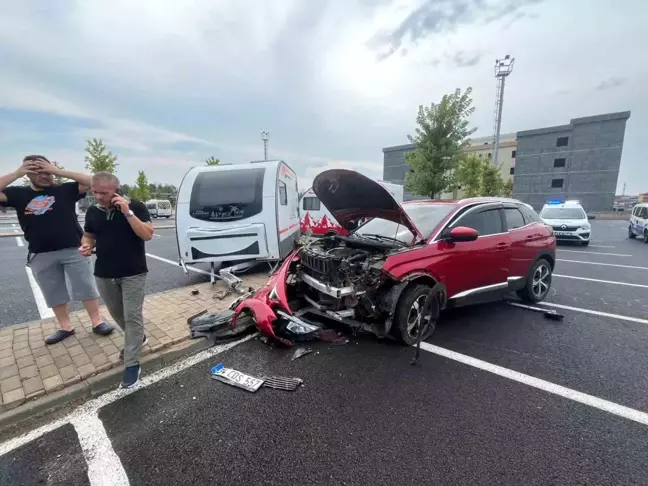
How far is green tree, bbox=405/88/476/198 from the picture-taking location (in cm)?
1552

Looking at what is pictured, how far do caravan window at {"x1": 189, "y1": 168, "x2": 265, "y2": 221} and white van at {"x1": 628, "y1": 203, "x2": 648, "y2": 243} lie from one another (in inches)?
699

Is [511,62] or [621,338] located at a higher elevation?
[511,62]

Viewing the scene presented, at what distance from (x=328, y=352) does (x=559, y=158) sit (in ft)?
164

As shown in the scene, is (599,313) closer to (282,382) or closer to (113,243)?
(282,382)

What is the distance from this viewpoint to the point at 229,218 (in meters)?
5.91

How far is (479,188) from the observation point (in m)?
23.7

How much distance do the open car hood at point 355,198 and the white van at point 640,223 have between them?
55.1 ft

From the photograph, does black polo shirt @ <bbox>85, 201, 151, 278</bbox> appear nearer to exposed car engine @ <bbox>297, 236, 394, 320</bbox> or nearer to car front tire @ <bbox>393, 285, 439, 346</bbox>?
exposed car engine @ <bbox>297, 236, 394, 320</bbox>

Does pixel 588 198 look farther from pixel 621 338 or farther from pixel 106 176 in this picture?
pixel 106 176

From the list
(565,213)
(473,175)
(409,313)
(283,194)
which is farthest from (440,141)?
(409,313)

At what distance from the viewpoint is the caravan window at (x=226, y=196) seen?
5918mm

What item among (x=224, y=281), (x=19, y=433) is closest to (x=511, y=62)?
(x=224, y=281)

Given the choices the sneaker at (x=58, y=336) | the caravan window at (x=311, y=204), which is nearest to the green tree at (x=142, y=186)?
the caravan window at (x=311, y=204)

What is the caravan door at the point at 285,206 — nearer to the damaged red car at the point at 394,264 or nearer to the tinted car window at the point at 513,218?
the damaged red car at the point at 394,264
